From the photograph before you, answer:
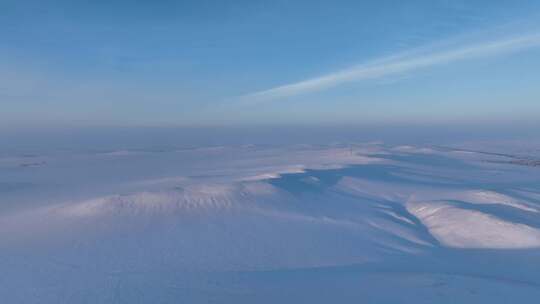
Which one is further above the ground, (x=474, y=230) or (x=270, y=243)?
(x=270, y=243)

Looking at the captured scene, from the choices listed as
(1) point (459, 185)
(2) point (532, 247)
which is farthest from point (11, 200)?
(1) point (459, 185)

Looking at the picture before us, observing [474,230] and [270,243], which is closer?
[270,243]

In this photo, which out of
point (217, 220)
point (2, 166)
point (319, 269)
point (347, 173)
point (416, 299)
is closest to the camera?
point (416, 299)

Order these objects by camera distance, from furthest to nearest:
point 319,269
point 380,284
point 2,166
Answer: point 2,166
point 319,269
point 380,284

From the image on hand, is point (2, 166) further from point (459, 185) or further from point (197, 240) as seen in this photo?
point (459, 185)

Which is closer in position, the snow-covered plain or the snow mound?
the snow-covered plain

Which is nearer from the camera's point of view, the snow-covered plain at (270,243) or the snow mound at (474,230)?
the snow-covered plain at (270,243)

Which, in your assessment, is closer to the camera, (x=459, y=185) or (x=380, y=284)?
(x=380, y=284)
